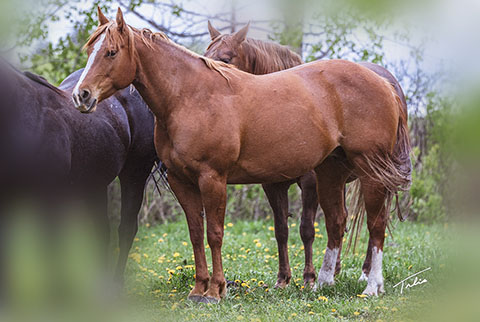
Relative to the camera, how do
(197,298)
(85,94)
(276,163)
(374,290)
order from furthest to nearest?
(374,290) < (276,163) < (197,298) < (85,94)

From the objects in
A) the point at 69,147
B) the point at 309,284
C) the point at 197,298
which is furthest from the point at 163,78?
the point at 309,284

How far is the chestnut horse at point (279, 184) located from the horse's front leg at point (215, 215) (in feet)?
2.93

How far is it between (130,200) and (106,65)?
1591 mm

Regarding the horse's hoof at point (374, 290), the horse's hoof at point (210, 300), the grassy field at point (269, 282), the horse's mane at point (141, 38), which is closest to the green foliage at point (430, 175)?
the grassy field at point (269, 282)

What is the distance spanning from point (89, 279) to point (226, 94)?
1604mm

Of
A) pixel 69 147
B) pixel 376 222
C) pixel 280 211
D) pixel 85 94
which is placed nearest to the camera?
pixel 85 94

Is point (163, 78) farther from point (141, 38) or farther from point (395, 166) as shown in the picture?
point (395, 166)

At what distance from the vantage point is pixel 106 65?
135 inches

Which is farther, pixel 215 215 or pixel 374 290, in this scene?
pixel 374 290

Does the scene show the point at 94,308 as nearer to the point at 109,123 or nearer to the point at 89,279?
the point at 89,279

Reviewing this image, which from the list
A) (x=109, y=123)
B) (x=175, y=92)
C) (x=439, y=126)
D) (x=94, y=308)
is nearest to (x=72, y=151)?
(x=109, y=123)

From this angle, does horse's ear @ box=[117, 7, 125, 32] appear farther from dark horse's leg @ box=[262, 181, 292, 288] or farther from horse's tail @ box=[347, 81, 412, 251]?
horse's tail @ box=[347, 81, 412, 251]

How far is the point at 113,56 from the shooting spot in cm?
346

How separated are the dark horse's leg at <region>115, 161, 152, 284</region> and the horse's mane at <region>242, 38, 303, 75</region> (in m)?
1.29
